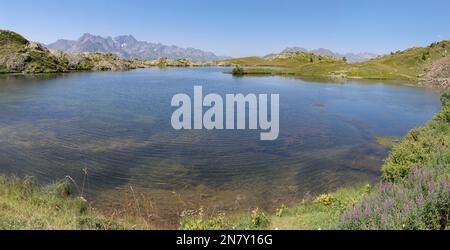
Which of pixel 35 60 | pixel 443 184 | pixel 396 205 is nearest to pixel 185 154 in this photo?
pixel 396 205

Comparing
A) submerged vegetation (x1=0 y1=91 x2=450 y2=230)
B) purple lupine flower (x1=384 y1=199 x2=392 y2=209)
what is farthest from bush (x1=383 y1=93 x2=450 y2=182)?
purple lupine flower (x1=384 y1=199 x2=392 y2=209)

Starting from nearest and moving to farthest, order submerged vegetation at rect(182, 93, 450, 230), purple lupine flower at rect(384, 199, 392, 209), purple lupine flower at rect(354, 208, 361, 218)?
submerged vegetation at rect(182, 93, 450, 230), purple lupine flower at rect(384, 199, 392, 209), purple lupine flower at rect(354, 208, 361, 218)

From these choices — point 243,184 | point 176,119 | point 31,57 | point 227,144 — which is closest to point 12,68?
point 31,57

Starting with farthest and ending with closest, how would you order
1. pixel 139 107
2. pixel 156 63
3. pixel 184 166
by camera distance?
1. pixel 156 63
2. pixel 139 107
3. pixel 184 166

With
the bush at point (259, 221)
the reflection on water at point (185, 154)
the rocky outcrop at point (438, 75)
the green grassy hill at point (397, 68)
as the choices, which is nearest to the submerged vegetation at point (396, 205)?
the bush at point (259, 221)

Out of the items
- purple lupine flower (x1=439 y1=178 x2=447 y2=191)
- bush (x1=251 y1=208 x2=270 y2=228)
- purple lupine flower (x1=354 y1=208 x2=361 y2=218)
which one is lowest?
bush (x1=251 y1=208 x2=270 y2=228)

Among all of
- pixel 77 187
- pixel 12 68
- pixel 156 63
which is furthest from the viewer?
pixel 156 63

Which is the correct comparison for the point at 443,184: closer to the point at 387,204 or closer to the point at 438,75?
the point at 387,204

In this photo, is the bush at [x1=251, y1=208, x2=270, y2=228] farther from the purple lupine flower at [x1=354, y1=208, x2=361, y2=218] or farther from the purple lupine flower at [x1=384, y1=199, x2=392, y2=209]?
the purple lupine flower at [x1=384, y1=199, x2=392, y2=209]

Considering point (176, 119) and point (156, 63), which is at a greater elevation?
point (156, 63)

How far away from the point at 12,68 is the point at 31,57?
10187mm

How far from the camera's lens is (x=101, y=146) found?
24797 millimetres

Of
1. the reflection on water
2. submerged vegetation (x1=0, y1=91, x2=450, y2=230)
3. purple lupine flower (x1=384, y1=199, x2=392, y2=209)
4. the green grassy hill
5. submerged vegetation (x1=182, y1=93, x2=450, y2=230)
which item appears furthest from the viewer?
the green grassy hill
